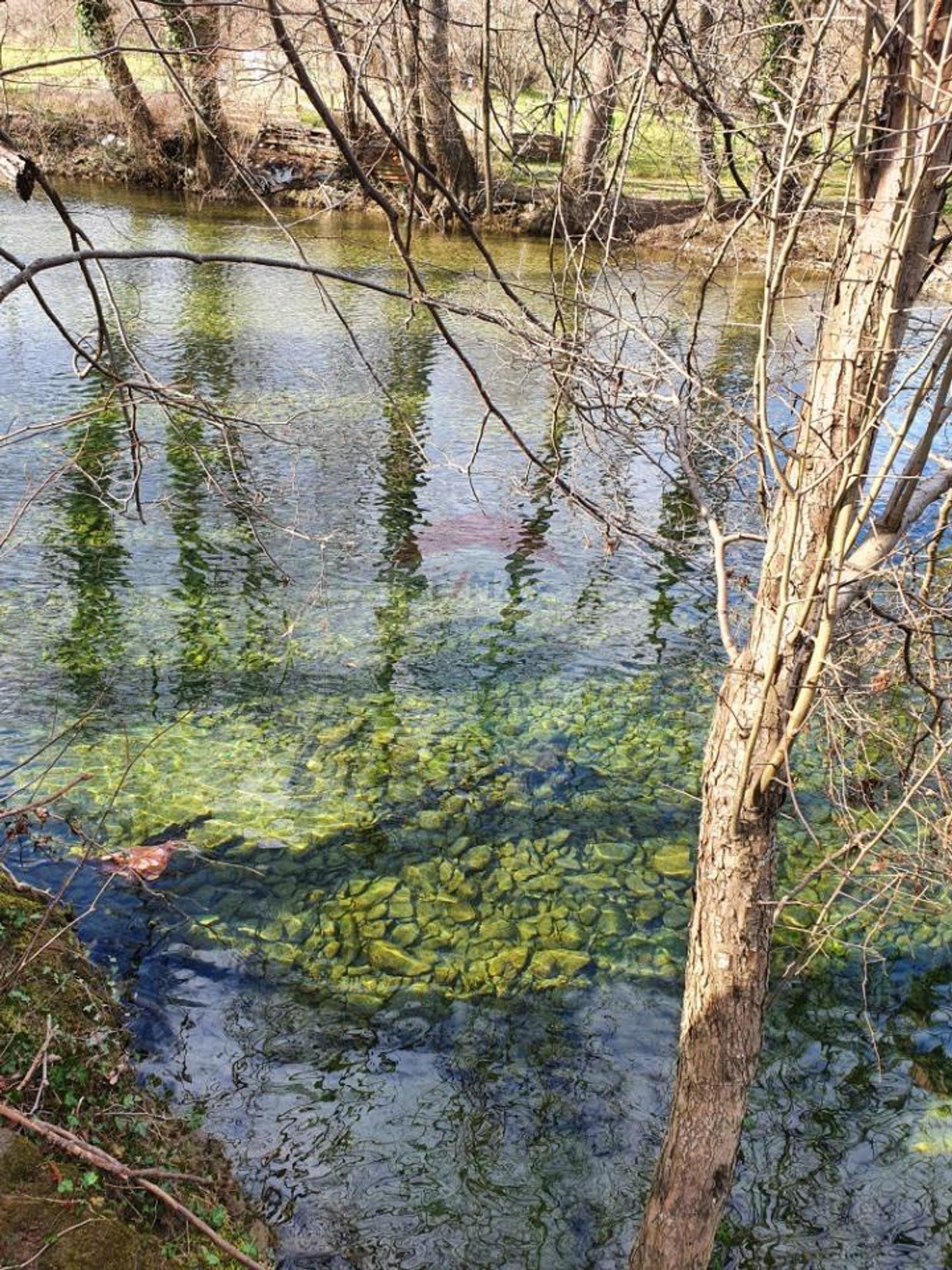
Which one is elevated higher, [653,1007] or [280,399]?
[280,399]

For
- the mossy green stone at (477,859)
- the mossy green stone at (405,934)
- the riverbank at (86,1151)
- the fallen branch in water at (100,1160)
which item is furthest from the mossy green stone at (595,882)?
the fallen branch in water at (100,1160)

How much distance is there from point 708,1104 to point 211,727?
Answer: 14.7 feet

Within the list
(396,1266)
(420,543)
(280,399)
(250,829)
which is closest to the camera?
(396,1266)

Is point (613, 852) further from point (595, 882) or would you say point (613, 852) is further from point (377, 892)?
point (377, 892)

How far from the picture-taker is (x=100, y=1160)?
3.20 metres

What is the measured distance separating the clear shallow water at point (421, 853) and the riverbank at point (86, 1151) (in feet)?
0.96

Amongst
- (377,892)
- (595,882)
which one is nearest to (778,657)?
(595,882)

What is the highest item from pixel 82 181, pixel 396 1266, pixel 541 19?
pixel 541 19

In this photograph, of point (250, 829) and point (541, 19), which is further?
point (541, 19)

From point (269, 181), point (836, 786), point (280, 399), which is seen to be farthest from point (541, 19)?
point (269, 181)

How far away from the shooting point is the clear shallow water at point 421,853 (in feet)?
14.2

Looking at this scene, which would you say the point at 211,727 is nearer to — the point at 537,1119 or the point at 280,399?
the point at 537,1119

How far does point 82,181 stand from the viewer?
2423cm

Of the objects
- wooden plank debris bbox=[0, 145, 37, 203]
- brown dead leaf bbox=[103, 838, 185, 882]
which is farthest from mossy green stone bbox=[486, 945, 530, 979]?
wooden plank debris bbox=[0, 145, 37, 203]
